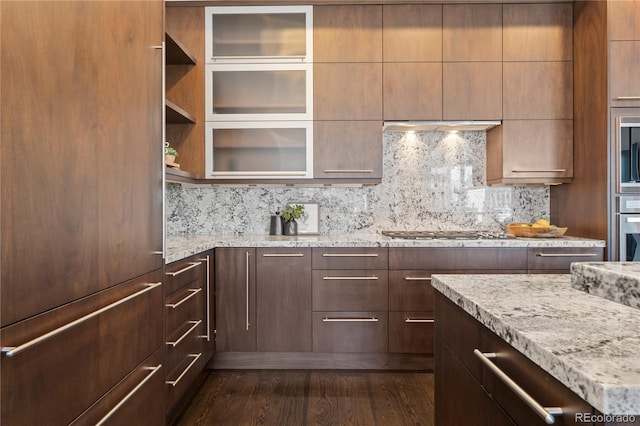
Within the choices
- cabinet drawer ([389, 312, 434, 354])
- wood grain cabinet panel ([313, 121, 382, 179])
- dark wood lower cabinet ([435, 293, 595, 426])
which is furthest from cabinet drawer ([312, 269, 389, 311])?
dark wood lower cabinet ([435, 293, 595, 426])

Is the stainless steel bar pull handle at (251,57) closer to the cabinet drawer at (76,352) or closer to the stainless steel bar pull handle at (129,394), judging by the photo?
the cabinet drawer at (76,352)

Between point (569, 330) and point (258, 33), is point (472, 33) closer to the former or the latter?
point (258, 33)

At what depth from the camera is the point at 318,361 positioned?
2.63 metres

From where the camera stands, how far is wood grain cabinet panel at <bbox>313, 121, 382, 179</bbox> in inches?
113

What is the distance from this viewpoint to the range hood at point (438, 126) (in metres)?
2.89

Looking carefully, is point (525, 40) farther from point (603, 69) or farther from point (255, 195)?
point (255, 195)

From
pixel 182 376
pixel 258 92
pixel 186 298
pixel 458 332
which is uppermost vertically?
pixel 258 92

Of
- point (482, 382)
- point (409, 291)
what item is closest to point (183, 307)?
point (409, 291)

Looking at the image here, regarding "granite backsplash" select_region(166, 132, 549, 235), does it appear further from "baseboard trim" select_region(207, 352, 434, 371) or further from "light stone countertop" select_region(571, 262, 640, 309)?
"light stone countertop" select_region(571, 262, 640, 309)

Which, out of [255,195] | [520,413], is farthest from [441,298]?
[255,195]

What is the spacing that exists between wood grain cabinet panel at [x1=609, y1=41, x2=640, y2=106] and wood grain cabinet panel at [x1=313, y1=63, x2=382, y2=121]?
151 centimetres

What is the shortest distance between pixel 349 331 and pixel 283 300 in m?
0.49

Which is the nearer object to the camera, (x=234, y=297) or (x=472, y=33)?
(x=234, y=297)

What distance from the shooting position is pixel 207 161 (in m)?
2.87
